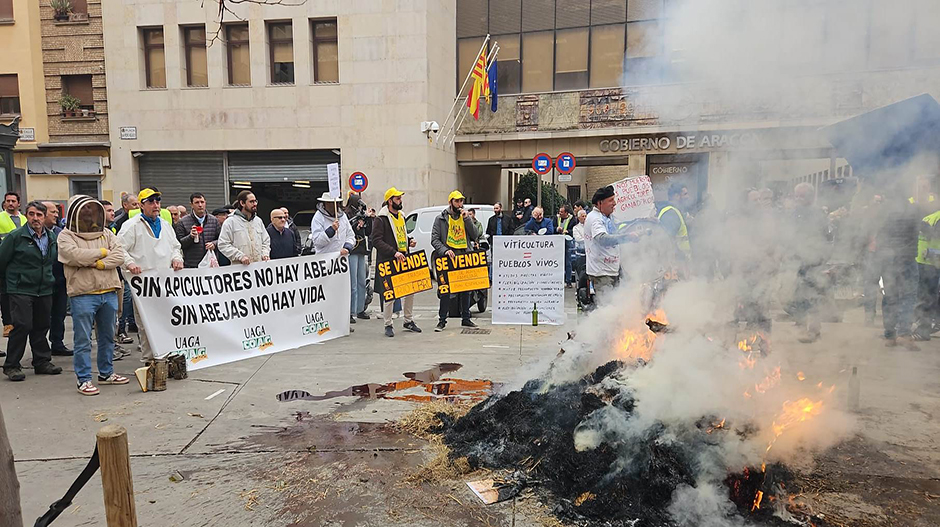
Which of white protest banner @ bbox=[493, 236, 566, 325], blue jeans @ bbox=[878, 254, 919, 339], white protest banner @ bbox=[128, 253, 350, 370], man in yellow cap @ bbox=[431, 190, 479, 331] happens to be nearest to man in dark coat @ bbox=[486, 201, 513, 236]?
white protest banner @ bbox=[493, 236, 566, 325]

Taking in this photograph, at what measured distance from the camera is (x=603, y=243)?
6605mm

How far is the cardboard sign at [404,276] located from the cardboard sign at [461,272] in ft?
0.69

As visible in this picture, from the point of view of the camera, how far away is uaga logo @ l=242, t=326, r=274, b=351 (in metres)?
7.04

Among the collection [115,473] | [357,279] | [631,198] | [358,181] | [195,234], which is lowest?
[357,279]

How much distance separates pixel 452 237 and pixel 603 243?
9.07 feet

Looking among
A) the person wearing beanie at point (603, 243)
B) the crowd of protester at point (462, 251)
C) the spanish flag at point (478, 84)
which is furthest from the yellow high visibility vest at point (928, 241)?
the spanish flag at point (478, 84)

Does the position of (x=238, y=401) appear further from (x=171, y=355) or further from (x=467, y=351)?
(x=467, y=351)

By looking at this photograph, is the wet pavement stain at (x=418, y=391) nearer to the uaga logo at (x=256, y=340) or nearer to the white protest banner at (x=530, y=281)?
the uaga logo at (x=256, y=340)

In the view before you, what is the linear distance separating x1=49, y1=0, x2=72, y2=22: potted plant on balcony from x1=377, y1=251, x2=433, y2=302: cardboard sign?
20308 mm

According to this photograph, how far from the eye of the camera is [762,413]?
11.7ft

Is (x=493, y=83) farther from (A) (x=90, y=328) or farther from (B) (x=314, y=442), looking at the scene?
(B) (x=314, y=442)

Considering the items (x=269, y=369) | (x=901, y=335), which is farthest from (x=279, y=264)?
(x=901, y=335)

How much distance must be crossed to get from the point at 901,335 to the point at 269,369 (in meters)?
7.77

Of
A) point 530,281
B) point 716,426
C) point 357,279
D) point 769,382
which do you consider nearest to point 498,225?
point 530,281
